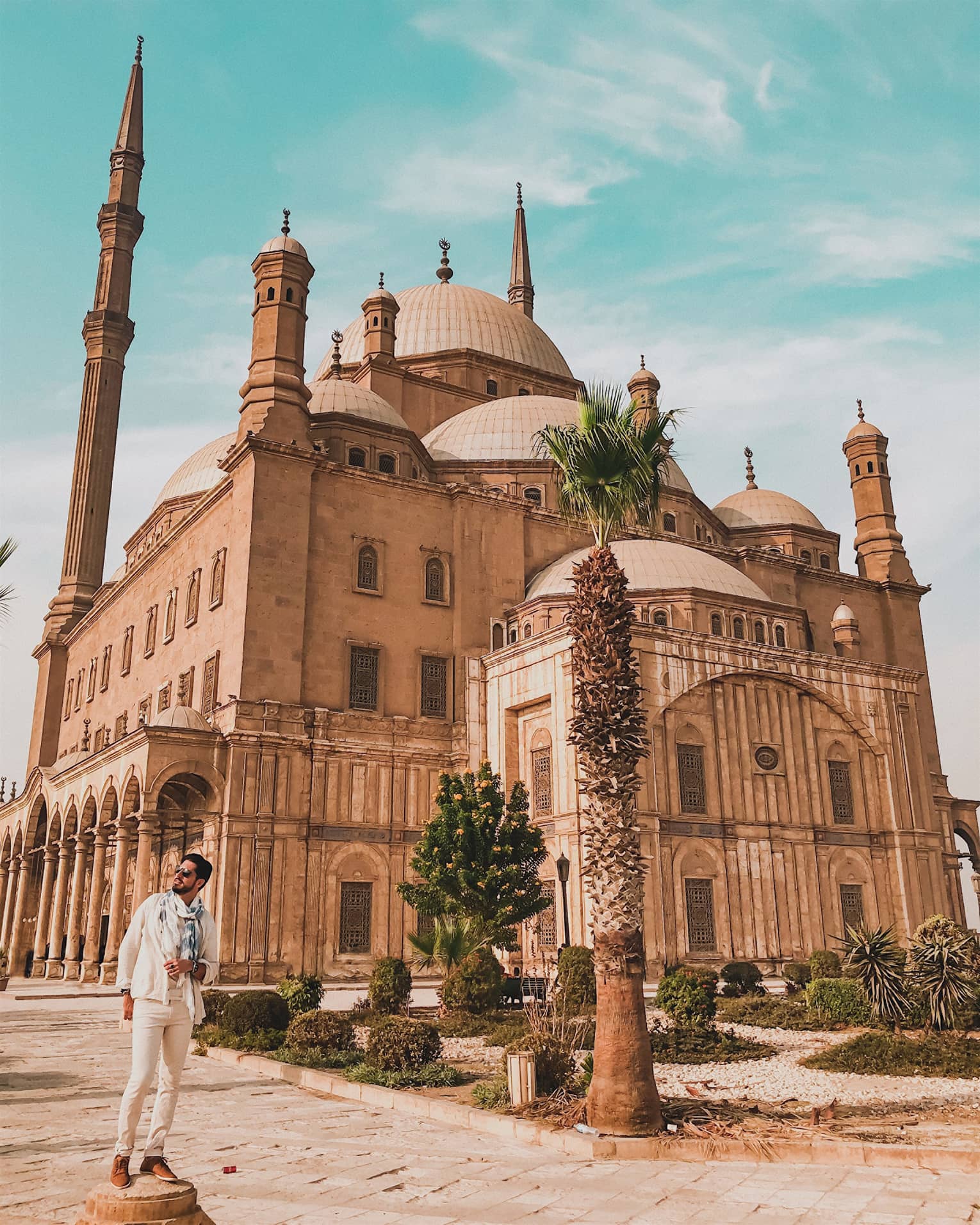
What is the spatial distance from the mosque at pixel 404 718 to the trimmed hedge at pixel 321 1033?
10.4 metres

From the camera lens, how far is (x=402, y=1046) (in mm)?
11227

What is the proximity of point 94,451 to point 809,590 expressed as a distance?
2965cm

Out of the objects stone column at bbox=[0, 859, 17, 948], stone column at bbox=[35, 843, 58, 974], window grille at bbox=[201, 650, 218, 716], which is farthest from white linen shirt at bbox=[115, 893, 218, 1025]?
stone column at bbox=[0, 859, 17, 948]

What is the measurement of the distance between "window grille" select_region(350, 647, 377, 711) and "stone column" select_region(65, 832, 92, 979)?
327 inches

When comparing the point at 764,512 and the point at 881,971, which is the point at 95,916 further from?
the point at 764,512

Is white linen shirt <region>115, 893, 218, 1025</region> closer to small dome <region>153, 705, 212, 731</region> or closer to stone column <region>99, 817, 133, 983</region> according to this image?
stone column <region>99, 817, 133, 983</region>

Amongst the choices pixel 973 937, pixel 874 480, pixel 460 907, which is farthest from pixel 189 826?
pixel 874 480

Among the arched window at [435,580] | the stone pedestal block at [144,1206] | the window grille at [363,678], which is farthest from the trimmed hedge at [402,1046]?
the arched window at [435,580]

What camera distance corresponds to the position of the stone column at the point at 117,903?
24188 millimetres

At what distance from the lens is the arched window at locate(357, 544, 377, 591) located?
29.2 metres

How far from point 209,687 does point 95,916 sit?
648cm

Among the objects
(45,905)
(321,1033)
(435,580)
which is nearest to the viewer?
(321,1033)

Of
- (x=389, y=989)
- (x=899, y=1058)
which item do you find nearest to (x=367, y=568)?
(x=389, y=989)

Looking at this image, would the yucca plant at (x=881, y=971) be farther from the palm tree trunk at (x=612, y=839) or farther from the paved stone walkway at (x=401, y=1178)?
the paved stone walkway at (x=401, y=1178)
